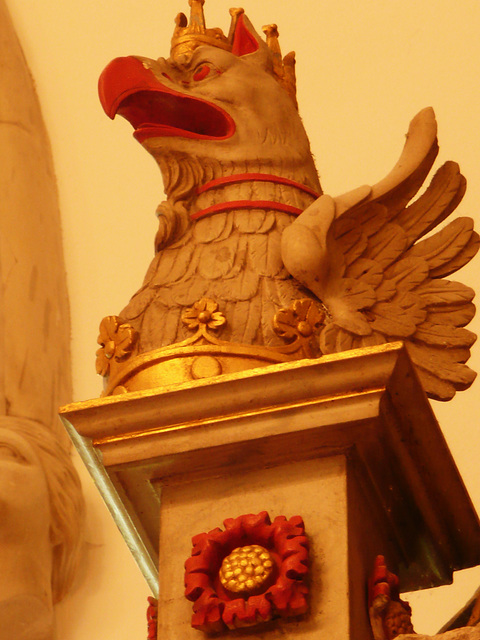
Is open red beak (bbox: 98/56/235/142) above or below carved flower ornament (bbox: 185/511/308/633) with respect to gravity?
above

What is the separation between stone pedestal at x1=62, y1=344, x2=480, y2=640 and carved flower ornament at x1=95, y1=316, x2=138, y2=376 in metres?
0.12

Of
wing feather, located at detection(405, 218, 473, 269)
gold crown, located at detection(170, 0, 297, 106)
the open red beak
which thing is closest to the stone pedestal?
wing feather, located at detection(405, 218, 473, 269)

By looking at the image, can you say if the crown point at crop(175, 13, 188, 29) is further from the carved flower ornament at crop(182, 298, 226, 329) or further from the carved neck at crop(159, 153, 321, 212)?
the carved flower ornament at crop(182, 298, 226, 329)

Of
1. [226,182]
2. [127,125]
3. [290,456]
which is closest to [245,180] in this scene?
[226,182]

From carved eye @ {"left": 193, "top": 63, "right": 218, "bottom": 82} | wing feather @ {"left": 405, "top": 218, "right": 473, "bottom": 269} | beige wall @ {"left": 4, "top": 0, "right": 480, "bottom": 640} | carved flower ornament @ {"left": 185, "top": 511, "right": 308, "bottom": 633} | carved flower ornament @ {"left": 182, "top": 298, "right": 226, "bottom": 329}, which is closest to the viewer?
carved flower ornament @ {"left": 185, "top": 511, "right": 308, "bottom": 633}

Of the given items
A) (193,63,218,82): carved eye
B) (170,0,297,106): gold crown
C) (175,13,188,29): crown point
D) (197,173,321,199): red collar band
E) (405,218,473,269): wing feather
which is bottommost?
(405,218,473,269): wing feather

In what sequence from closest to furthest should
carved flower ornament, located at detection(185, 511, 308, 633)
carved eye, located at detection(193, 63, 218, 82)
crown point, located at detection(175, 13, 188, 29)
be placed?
carved flower ornament, located at detection(185, 511, 308, 633)
carved eye, located at detection(193, 63, 218, 82)
crown point, located at detection(175, 13, 188, 29)

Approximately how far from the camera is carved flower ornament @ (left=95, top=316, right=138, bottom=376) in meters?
2.33

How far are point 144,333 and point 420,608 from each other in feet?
3.88

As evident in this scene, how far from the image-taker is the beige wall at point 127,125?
12.1 ft

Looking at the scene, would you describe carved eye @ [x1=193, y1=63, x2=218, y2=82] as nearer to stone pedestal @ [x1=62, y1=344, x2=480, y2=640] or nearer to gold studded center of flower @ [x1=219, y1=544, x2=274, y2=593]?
stone pedestal @ [x1=62, y1=344, x2=480, y2=640]

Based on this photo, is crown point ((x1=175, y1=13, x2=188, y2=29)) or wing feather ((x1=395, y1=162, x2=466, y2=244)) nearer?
wing feather ((x1=395, y1=162, x2=466, y2=244))

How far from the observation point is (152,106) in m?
2.53

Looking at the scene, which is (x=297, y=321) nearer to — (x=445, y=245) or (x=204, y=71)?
(x=445, y=245)
